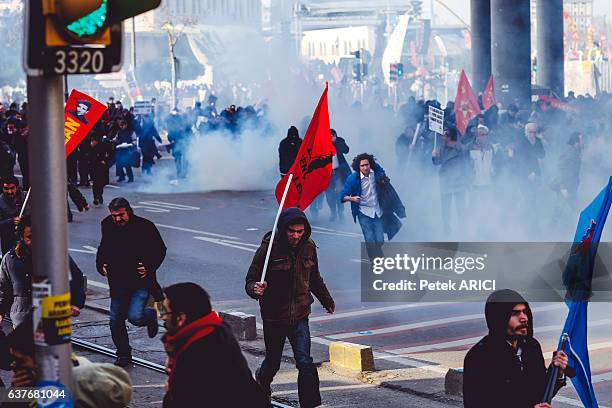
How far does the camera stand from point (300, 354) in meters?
8.76

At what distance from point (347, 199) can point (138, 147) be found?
18104 millimetres

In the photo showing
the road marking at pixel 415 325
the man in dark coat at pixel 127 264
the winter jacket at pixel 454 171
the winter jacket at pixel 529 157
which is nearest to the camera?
the man in dark coat at pixel 127 264

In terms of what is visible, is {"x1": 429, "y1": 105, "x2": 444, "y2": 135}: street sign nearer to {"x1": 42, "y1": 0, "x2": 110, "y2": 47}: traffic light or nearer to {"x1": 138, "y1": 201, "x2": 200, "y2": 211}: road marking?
{"x1": 138, "y1": 201, "x2": 200, "y2": 211}: road marking

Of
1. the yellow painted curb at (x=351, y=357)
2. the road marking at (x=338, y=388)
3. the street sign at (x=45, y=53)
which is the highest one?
the street sign at (x=45, y=53)

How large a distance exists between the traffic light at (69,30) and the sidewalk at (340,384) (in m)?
5.13

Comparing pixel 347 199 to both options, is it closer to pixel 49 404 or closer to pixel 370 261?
pixel 370 261

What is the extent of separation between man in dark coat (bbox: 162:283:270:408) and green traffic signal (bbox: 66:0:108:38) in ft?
4.77

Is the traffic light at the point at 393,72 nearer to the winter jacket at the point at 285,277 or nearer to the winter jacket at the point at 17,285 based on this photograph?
the winter jacket at the point at 17,285

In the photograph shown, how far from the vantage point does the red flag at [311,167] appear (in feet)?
31.4

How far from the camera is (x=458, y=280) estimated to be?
1465cm

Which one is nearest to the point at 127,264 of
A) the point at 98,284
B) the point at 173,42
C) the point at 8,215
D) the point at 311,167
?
the point at 311,167

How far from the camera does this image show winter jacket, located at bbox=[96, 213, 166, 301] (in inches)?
404

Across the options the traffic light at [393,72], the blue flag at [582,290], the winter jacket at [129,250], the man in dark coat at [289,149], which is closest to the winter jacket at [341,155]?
the man in dark coat at [289,149]

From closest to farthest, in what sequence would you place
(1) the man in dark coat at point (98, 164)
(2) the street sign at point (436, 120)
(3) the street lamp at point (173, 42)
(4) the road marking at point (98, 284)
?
(4) the road marking at point (98, 284) → (2) the street sign at point (436, 120) → (1) the man in dark coat at point (98, 164) → (3) the street lamp at point (173, 42)
